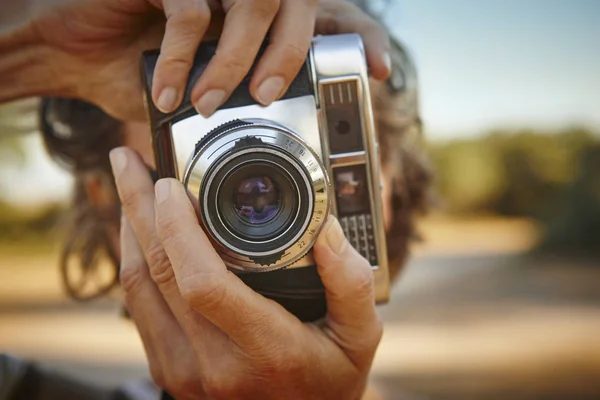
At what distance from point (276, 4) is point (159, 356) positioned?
0.51m

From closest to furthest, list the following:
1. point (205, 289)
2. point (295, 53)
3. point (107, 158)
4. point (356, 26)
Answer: point (205, 289) → point (295, 53) → point (356, 26) → point (107, 158)

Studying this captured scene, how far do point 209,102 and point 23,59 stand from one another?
0.40 metres

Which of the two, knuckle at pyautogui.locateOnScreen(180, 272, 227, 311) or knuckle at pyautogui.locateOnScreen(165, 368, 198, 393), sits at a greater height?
knuckle at pyautogui.locateOnScreen(180, 272, 227, 311)

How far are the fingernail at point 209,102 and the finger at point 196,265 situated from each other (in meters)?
0.11

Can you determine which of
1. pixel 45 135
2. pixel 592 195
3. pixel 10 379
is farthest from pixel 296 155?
pixel 592 195

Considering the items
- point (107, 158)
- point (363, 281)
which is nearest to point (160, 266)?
point (363, 281)

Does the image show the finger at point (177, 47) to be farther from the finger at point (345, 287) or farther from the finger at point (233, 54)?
the finger at point (345, 287)

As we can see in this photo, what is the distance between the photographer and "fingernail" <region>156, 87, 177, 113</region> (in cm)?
87

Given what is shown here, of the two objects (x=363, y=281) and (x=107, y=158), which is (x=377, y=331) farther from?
(x=107, y=158)

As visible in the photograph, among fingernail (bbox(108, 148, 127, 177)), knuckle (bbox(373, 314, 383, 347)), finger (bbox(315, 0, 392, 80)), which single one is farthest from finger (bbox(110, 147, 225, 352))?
finger (bbox(315, 0, 392, 80))

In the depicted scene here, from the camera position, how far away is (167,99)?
0.87m

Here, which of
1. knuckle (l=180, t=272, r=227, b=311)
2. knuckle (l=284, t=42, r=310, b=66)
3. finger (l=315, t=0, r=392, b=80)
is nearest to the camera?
knuckle (l=180, t=272, r=227, b=311)

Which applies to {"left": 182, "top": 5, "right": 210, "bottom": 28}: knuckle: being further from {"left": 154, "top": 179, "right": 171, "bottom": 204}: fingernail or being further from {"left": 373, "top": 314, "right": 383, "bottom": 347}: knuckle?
{"left": 373, "top": 314, "right": 383, "bottom": 347}: knuckle

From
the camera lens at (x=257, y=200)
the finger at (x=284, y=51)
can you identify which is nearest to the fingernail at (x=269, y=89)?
the finger at (x=284, y=51)
